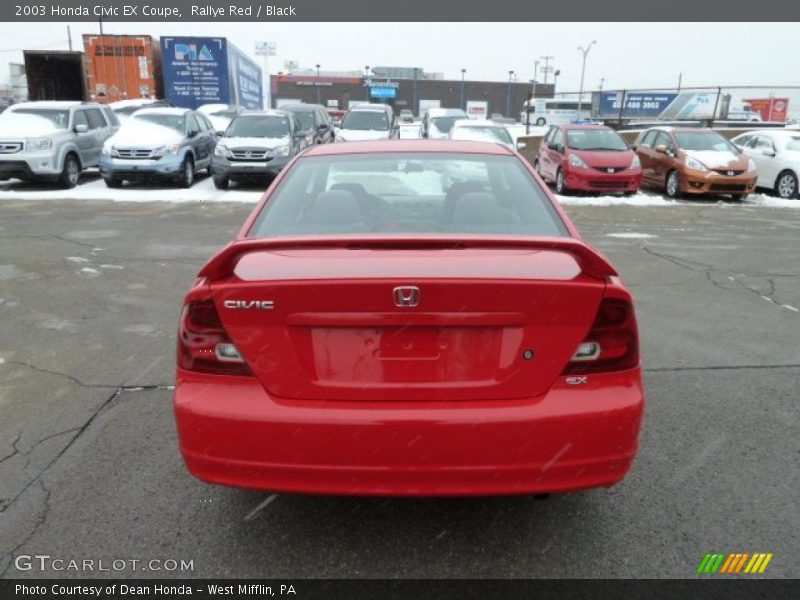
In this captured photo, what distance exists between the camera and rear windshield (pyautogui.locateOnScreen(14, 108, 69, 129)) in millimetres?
15086

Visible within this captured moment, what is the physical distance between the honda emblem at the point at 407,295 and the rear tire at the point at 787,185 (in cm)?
1634

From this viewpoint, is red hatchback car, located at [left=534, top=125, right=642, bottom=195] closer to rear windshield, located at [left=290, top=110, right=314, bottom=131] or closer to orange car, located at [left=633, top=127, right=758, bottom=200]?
orange car, located at [left=633, top=127, right=758, bottom=200]

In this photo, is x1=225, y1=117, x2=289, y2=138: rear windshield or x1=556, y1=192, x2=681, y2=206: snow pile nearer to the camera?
x1=556, y1=192, x2=681, y2=206: snow pile

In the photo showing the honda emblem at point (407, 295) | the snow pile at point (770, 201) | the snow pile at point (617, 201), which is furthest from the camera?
the snow pile at point (770, 201)

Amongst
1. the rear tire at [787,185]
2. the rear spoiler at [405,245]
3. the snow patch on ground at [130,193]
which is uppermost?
the rear spoiler at [405,245]

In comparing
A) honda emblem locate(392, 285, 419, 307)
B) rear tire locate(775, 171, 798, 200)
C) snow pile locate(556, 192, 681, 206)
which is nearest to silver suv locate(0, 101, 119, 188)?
snow pile locate(556, 192, 681, 206)

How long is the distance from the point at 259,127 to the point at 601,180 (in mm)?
8050

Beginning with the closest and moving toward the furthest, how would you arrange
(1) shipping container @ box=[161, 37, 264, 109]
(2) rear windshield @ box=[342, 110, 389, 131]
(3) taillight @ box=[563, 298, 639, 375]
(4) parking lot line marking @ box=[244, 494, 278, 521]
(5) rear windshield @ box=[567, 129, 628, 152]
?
(3) taillight @ box=[563, 298, 639, 375] → (4) parking lot line marking @ box=[244, 494, 278, 521] → (5) rear windshield @ box=[567, 129, 628, 152] → (2) rear windshield @ box=[342, 110, 389, 131] → (1) shipping container @ box=[161, 37, 264, 109]

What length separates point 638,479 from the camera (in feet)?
10.5

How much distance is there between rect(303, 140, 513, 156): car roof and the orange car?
12.6m

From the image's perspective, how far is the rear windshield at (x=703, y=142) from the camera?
612 inches

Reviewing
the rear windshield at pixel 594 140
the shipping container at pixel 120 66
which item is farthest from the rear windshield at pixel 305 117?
the shipping container at pixel 120 66

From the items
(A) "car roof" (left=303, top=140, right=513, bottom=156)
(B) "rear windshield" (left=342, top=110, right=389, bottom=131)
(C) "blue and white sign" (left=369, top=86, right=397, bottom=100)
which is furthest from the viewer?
(C) "blue and white sign" (left=369, top=86, right=397, bottom=100)

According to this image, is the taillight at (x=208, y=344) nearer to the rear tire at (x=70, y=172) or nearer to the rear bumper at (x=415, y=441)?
the rear bumper at (x=415, y=441)
